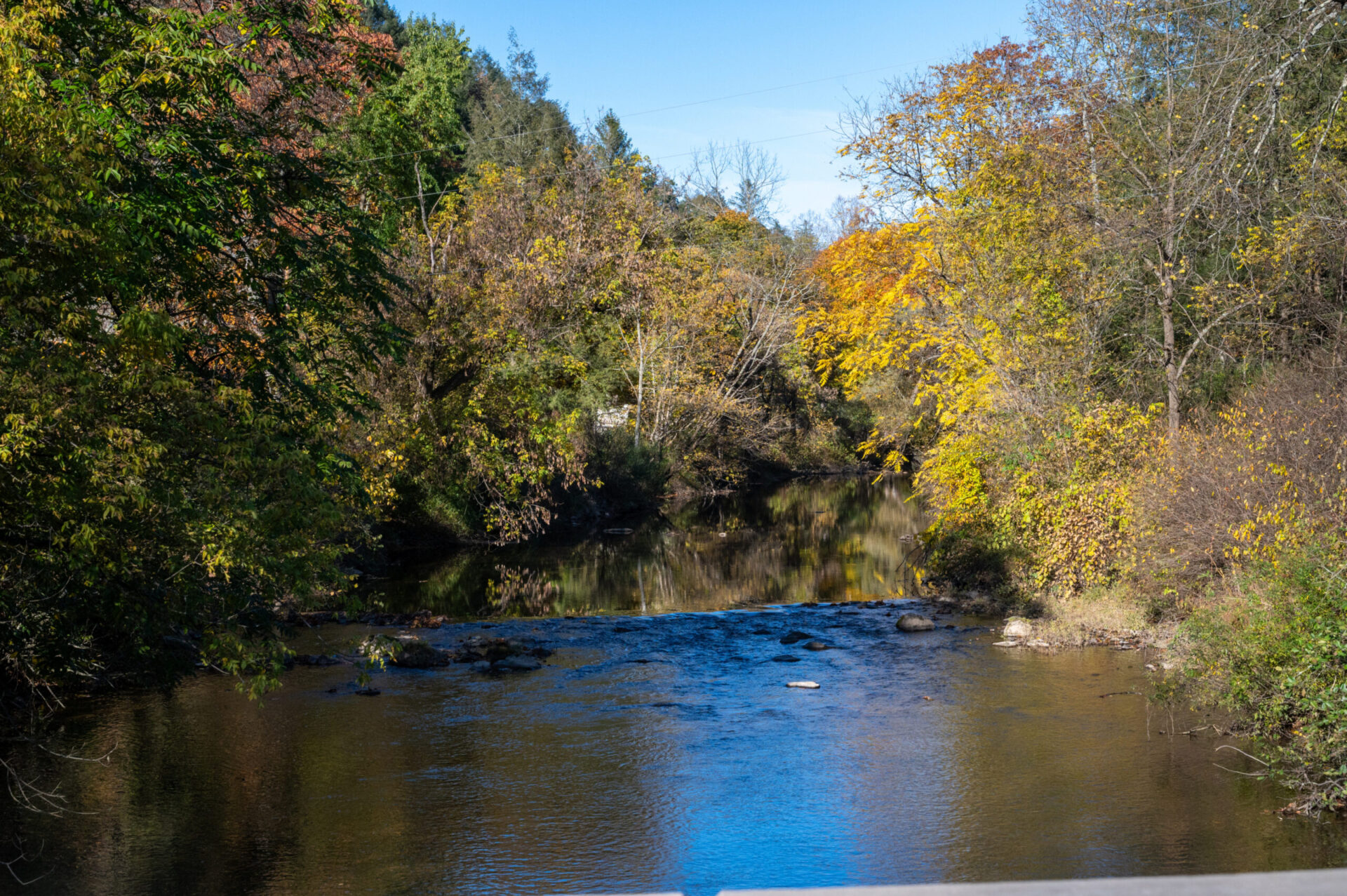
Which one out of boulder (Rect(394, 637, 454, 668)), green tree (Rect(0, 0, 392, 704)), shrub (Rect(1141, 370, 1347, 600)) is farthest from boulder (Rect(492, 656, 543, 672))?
shrub (Rect(1141, 370, 1347, 600))

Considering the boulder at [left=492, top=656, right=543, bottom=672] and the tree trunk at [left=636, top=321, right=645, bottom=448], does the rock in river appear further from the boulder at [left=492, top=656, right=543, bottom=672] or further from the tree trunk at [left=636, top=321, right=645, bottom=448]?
the tree trunk at [left=636, top=321, right=645, bottom=448]

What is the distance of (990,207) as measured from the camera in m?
21.6

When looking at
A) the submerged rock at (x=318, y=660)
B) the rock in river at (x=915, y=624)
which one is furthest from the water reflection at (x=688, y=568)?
the submerged rock at (x=318, y=660)

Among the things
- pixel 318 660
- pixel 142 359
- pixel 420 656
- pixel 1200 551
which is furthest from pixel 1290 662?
pixel 318 660

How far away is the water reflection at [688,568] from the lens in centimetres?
2233

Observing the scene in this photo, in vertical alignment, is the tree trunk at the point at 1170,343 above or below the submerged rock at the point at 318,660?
above

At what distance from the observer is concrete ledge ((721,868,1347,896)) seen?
5.06 ft

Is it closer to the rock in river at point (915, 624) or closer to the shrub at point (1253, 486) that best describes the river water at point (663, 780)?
the rock in river at point (915, 624)

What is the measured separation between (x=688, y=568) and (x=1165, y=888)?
83.0ft

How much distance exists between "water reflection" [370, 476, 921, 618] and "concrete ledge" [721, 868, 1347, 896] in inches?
767

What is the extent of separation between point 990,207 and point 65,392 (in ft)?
61.0

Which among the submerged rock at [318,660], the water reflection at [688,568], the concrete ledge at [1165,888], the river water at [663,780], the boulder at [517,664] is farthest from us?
the water reflection at [688,568]

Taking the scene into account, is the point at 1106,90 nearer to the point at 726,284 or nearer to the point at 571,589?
the point at 571,589

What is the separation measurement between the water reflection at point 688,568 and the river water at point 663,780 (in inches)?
170
